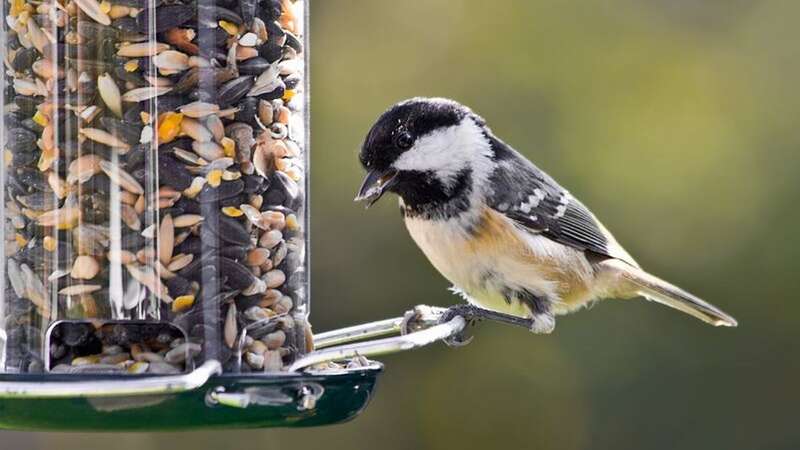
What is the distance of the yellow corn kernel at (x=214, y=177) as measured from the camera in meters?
3.02

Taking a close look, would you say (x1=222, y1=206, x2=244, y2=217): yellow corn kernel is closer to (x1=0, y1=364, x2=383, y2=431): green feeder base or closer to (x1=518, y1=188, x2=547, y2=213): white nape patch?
(x1=0, y1=364, x2=383, y2=431): green feeder base

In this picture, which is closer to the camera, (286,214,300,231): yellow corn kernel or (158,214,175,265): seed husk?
(158,214,175,265): seed husk

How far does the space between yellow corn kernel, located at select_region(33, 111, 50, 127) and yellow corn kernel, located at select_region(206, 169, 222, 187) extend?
0.41m

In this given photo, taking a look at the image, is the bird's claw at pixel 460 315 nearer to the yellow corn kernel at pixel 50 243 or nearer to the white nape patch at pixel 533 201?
the white nape patch at pixel 533 201

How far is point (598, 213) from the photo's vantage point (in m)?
6.99

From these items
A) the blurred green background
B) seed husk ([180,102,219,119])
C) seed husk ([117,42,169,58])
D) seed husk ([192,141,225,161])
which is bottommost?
the blurred green background

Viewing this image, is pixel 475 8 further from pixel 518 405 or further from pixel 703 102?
pixel 518 405

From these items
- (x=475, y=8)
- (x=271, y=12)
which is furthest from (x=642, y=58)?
(x=271, y=12)

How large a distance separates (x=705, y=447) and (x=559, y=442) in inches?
31.1

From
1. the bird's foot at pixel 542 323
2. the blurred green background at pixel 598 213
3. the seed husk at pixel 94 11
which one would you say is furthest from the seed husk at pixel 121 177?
the blurred green background at pixel 598 213

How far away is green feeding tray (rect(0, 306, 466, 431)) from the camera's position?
264 centimetres

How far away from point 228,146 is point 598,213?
4.24m

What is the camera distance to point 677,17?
24.5 feet

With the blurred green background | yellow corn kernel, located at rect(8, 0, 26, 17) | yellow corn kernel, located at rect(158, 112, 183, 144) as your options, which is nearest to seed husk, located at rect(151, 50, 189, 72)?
yellow corn kernel, located at rect(158, 112, 183, 144)
